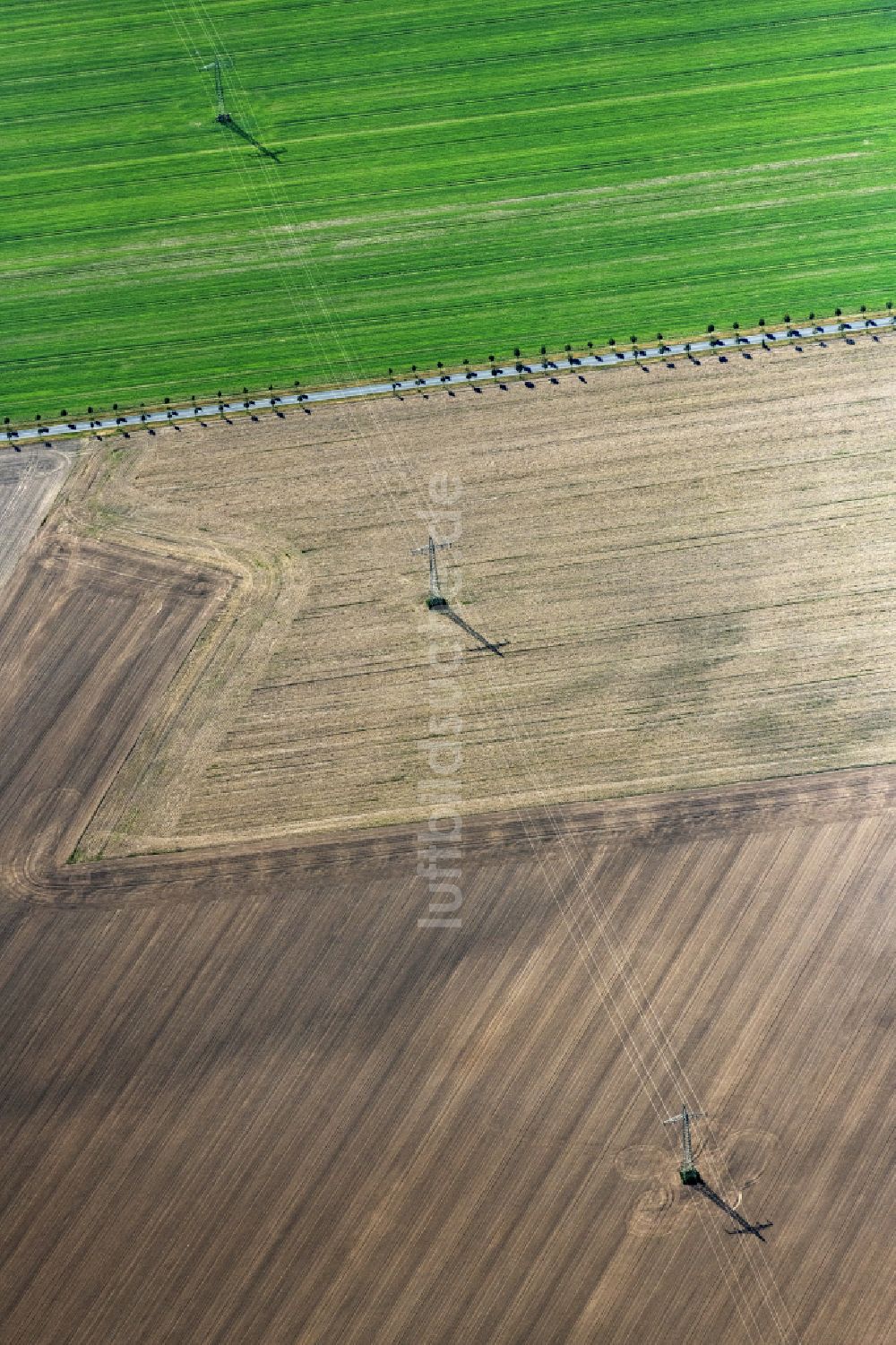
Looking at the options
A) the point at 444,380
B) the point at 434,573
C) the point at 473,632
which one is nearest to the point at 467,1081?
the point at 473,632

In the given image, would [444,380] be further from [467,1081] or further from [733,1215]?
[733,1215]

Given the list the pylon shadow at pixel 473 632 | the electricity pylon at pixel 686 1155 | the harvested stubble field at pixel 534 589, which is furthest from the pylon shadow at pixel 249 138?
the electricity pylon at pixel 686 1155

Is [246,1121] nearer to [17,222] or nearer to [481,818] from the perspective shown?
[481,818]

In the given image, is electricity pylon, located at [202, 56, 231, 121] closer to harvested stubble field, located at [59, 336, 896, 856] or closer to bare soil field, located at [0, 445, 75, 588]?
harvested stubble field, located at [59, 336, 896, 856]

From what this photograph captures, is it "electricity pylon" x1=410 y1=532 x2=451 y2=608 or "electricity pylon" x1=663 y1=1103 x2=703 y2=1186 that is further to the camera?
"electricity pylon" x1=410 y1=532 x2=451 y2=608

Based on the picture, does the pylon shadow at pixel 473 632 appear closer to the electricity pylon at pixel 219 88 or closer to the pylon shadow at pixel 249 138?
the pylon shadow at pixel 249 138

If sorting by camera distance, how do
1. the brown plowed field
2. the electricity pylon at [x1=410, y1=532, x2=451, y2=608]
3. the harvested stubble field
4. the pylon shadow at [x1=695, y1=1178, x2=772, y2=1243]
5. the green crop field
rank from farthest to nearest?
the green crop field < the electricity pylon at [x1=410, y1=532, x2=451, y2=608] < the harvested stubble field < the pylon shadow at [x1=695, y1=1178, x2=772, y2=1243] < the brown plowed field

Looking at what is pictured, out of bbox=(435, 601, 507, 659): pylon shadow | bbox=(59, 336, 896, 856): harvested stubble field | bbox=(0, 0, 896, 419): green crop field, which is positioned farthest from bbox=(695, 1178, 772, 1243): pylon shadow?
bbox=(0, 0, 896, 419): green crop field

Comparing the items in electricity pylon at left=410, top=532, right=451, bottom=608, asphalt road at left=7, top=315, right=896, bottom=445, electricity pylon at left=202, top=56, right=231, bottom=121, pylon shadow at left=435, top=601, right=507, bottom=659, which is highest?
electricity pylon at left=202, top=56, right=231, bottom=121

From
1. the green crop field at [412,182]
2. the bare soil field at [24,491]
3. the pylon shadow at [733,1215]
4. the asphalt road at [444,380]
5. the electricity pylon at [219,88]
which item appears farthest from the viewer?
the electricity pylon at [219,88]
